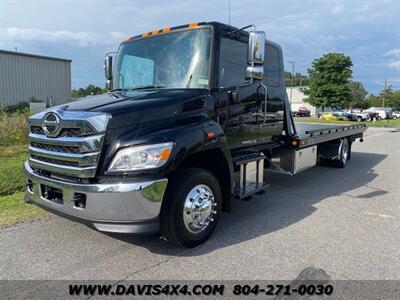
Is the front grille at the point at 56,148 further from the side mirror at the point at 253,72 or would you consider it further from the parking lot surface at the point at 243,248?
the side mirror at the point at 253,72

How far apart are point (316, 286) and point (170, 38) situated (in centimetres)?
329

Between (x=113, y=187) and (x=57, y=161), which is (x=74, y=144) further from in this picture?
(x=113, y=187)

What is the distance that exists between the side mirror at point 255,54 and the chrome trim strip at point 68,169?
7.28 ft

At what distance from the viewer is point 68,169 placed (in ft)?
11.5

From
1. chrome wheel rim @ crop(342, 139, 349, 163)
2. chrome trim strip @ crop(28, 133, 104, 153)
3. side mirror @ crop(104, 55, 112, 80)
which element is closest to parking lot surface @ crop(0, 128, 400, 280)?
chrome trim strip @ crop(28, 133, 104, 153)

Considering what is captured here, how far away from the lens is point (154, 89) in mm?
4426

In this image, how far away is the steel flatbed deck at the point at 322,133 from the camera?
6.73 meters

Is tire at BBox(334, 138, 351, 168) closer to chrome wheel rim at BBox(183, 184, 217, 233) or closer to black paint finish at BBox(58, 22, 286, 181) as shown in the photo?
black paint finish at BBox(58, 22, 286, 181)

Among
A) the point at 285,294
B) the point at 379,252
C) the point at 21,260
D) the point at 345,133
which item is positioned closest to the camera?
the point at 285,294

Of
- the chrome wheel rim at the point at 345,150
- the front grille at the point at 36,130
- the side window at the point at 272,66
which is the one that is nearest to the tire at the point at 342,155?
the chrome wheel rim at the point at 345,150

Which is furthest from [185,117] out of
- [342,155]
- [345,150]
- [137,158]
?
[345,150]

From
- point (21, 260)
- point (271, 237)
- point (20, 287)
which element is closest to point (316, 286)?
point (271, 237)

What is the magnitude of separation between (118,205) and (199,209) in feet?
3.18

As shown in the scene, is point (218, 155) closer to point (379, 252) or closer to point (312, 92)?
point (379, 252)
